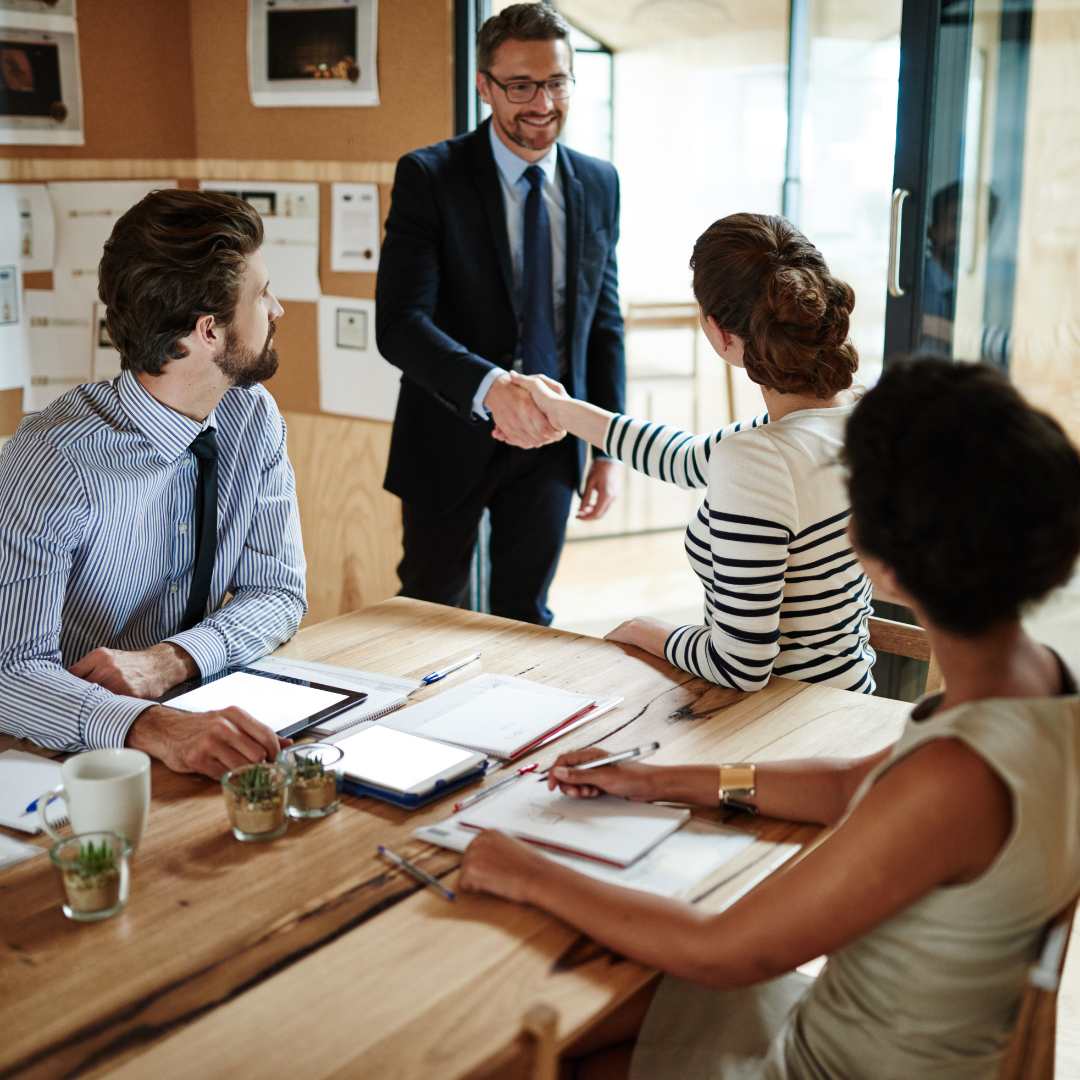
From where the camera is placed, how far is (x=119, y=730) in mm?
1344

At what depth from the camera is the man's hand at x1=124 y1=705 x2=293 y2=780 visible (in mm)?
1274

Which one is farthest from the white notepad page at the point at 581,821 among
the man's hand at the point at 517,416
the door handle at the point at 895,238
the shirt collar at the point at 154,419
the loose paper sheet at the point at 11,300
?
the loose paper sheet at the point at 11,300

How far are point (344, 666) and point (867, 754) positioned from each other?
2.43 feet

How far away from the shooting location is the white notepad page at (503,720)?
1.36m

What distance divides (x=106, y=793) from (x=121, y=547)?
63 cm

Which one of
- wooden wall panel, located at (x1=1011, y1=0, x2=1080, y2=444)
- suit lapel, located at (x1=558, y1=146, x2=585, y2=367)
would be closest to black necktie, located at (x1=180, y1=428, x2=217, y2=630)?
suit lapel, located at (x1=558, y1=146, x2=585, y2=367)

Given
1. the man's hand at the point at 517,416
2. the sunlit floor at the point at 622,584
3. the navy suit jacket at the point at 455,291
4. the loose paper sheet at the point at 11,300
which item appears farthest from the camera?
the sunlit floor at the point at 622,584

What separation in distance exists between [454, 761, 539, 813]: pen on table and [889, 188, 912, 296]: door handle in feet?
5.44

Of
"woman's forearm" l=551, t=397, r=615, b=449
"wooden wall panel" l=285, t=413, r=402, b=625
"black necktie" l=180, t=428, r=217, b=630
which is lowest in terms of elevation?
"wooden wall panel" l=285, t=413, r=402, b=625

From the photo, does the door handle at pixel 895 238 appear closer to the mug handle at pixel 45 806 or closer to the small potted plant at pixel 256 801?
the small potted plant at pixel 256 801

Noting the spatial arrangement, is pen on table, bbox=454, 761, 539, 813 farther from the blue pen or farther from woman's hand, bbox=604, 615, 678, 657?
woman's hand, bbox=604, 615, 678, 657

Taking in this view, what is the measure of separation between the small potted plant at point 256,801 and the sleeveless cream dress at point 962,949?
19.0 inches

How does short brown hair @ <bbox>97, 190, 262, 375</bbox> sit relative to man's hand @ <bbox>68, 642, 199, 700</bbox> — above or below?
above

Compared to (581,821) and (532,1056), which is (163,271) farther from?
(532,1056)
